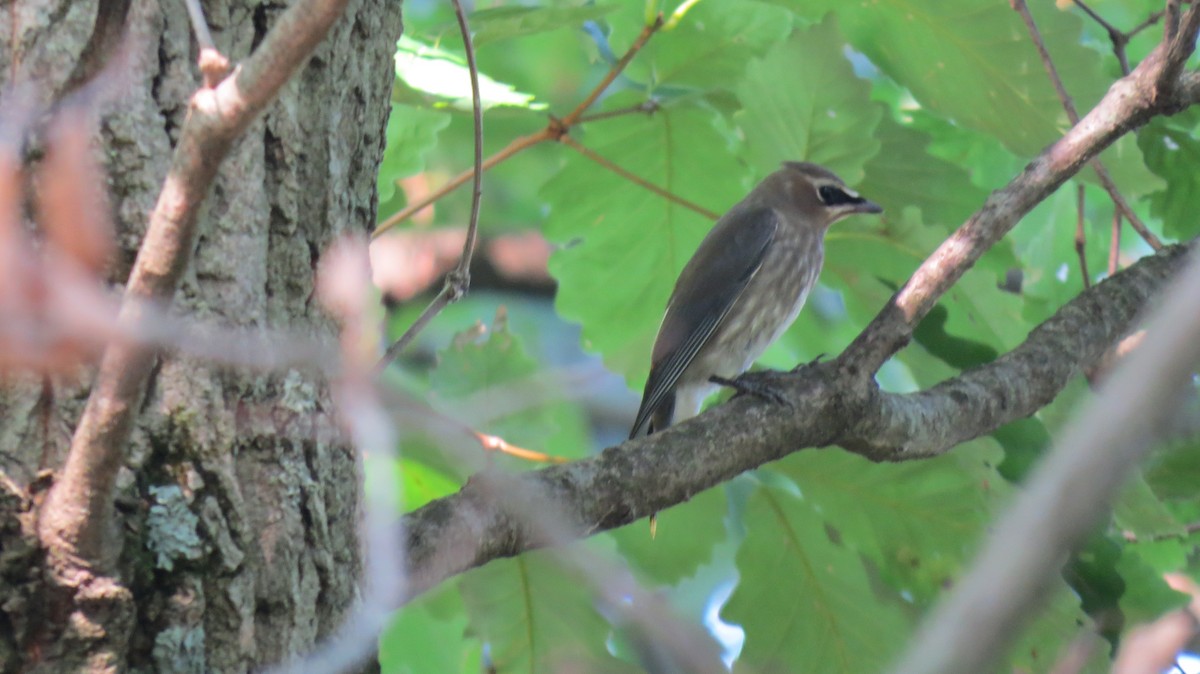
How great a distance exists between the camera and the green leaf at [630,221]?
3588 millimetres

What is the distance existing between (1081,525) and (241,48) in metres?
1.64

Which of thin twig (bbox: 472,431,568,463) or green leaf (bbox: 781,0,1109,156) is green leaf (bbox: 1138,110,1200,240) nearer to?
green leaf (bbox: 781,0,1109,156)

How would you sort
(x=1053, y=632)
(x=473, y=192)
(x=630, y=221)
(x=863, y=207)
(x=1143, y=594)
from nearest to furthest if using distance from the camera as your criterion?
(x=473, y=192)
(x=1053, y=632)
(x=1143, y=594)
(x=630, y=221)
(x=863, y=207)

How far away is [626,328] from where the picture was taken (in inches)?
148

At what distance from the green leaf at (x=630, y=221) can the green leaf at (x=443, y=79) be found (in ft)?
1.93

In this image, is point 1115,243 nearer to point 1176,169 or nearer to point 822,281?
point 1176,169

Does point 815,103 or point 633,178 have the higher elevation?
point 633,178

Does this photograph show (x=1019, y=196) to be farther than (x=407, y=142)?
No

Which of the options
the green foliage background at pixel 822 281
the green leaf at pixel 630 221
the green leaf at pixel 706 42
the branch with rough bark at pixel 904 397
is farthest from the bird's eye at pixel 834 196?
the branch with rough bark at pixel 904 397

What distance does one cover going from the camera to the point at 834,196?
5039 millimetres

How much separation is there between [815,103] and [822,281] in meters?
0.55

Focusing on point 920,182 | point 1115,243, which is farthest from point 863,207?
point 920,182

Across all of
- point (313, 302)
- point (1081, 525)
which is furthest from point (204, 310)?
point (1081, 525)

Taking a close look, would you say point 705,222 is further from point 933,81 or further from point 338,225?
point 338,225
